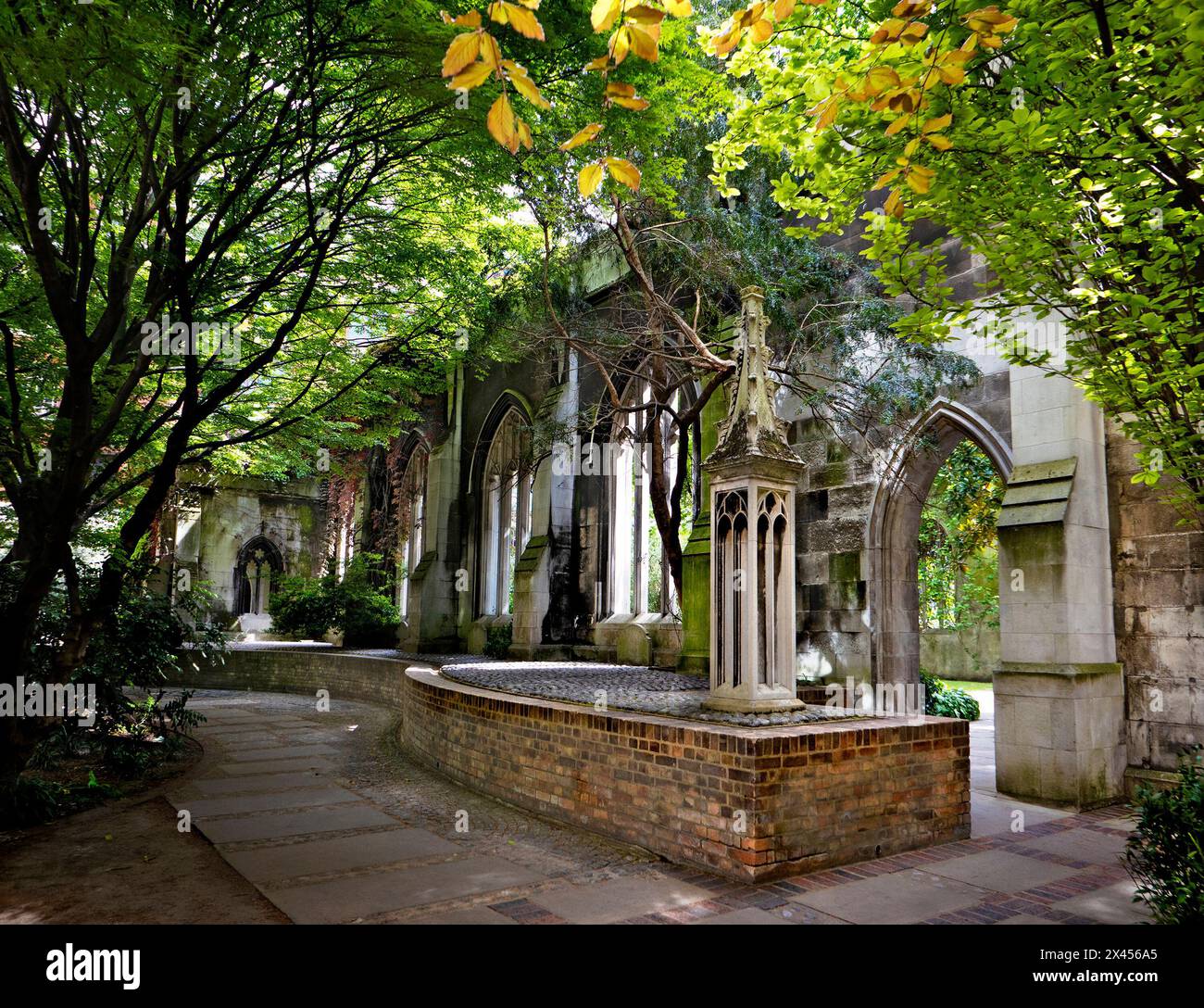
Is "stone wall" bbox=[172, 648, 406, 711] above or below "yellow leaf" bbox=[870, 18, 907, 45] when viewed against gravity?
below

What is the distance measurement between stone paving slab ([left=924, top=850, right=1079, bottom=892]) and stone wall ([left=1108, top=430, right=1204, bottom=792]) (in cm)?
276

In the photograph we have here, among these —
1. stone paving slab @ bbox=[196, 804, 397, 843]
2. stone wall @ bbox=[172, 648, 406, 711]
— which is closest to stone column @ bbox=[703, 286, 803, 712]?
stone paving slab @ bbox=[196, 804, 397, 843]

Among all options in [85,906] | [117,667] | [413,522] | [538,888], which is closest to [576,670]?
[117,667]

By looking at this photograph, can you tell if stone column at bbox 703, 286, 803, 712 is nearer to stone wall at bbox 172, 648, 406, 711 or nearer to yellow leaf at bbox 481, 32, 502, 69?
yellow leaf at bbox 481, 32, 502, 69

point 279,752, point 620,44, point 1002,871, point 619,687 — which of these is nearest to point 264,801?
point 279,752

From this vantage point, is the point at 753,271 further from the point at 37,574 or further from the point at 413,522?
the point at 413,522

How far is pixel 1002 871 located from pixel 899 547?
4808 mm

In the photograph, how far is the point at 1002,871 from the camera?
5238mm

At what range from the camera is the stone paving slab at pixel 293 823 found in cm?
601

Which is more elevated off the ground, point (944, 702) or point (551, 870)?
point (551, 870)

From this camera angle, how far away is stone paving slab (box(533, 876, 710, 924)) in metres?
4.33

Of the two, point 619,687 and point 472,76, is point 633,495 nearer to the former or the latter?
point 619,687

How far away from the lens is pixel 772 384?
6578 millimetres

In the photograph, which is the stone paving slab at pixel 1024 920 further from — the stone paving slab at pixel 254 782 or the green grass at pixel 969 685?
the green grass at pixel 969 685
